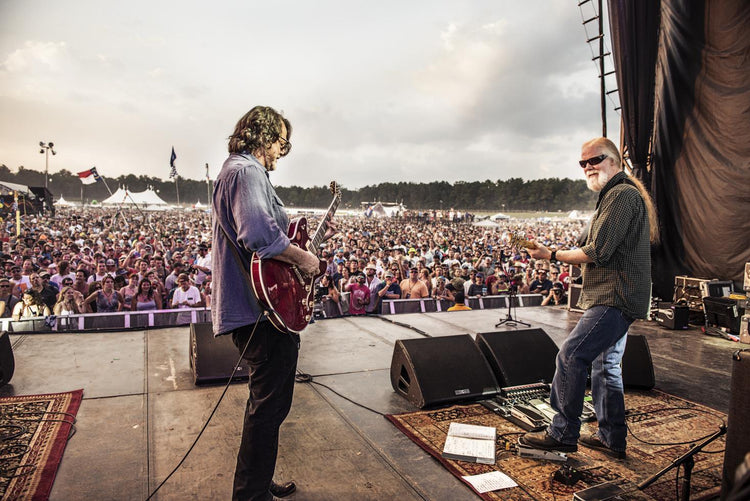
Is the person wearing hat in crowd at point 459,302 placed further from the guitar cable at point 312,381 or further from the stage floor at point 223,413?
the guitar cable at point 312,381

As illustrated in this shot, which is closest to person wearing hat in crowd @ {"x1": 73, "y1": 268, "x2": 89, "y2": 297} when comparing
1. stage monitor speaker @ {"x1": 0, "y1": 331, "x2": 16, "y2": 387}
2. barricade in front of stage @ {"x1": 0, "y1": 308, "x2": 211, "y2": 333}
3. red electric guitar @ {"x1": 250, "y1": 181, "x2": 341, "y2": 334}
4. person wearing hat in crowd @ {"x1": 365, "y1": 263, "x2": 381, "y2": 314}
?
barricade in front of stage @ {"x1": 0, "y1": 308, "x2": 211, "y2": 333}

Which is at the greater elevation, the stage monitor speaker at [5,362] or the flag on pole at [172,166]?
the flag on pole at [172,166]

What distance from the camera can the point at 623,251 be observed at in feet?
8.46

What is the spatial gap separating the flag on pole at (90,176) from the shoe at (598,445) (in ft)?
72.3

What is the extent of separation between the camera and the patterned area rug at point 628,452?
2.41 meters

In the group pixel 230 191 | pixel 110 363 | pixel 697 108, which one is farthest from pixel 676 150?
pixel 110 363

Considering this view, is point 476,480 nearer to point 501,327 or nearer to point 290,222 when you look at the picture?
point 290,222

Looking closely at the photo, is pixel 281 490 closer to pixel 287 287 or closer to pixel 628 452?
pixel 287 287

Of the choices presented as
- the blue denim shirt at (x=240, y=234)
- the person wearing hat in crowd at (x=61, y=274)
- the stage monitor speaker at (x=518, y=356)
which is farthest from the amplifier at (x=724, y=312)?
the person wearing hat in crowd at (x=61, y=274)

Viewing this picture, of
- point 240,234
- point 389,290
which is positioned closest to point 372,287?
point 389,290

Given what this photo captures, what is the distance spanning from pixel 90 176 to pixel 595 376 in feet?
78.0

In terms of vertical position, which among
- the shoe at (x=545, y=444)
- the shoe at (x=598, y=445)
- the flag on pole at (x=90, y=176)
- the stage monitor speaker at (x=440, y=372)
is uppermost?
the flag on pole at (x=90, y=176)

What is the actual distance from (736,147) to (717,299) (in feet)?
7.90

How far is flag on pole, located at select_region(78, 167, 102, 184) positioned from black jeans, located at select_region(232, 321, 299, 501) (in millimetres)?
21497
